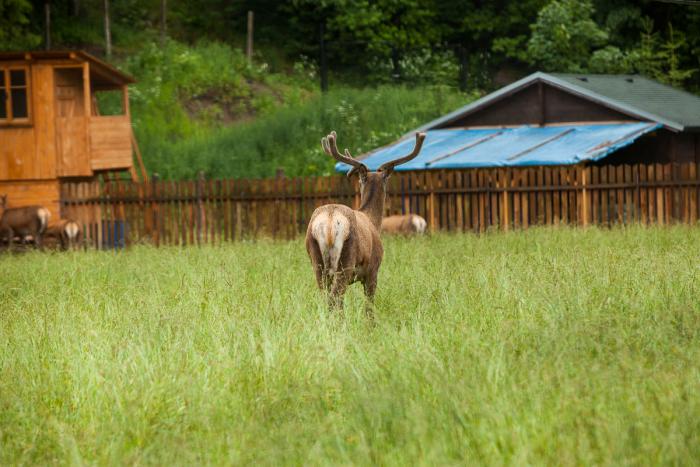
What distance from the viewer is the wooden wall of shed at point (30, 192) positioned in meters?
27.9

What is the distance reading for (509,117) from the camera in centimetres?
2972

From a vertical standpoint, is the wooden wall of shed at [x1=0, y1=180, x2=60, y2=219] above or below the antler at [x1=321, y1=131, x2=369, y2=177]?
below

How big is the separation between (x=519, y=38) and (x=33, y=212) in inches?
991

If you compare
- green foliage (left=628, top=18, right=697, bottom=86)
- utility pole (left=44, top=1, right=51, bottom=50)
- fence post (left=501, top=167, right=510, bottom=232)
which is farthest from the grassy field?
utility pole (left=44, top=1, right=51, bottom=50)

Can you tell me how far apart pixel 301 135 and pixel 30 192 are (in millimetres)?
11912

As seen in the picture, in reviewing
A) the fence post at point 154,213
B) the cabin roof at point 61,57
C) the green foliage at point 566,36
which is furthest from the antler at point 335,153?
the green foliage at point 566,36

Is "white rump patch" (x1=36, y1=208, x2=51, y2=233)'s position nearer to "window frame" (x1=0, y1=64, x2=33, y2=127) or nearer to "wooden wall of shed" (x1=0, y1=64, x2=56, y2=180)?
"wooden wall of shed" (x1=0, y1=64, x2=56, y2=180)

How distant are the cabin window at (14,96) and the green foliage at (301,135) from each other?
839cm

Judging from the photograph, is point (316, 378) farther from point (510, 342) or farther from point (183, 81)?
point (183, 81)

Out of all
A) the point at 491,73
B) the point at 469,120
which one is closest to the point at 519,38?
the point at 491,73

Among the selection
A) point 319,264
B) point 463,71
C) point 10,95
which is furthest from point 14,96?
point 463,71

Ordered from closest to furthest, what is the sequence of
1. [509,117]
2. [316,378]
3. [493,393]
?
[493,393]
[316,378]
[509,117]

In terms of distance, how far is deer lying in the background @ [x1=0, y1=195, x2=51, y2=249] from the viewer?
1019 inches

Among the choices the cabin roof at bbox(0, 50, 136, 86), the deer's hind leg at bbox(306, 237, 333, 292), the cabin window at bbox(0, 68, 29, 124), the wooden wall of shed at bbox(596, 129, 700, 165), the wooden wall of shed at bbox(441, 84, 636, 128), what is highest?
the cabin roof at bbox(0, 50, 136, 86)
